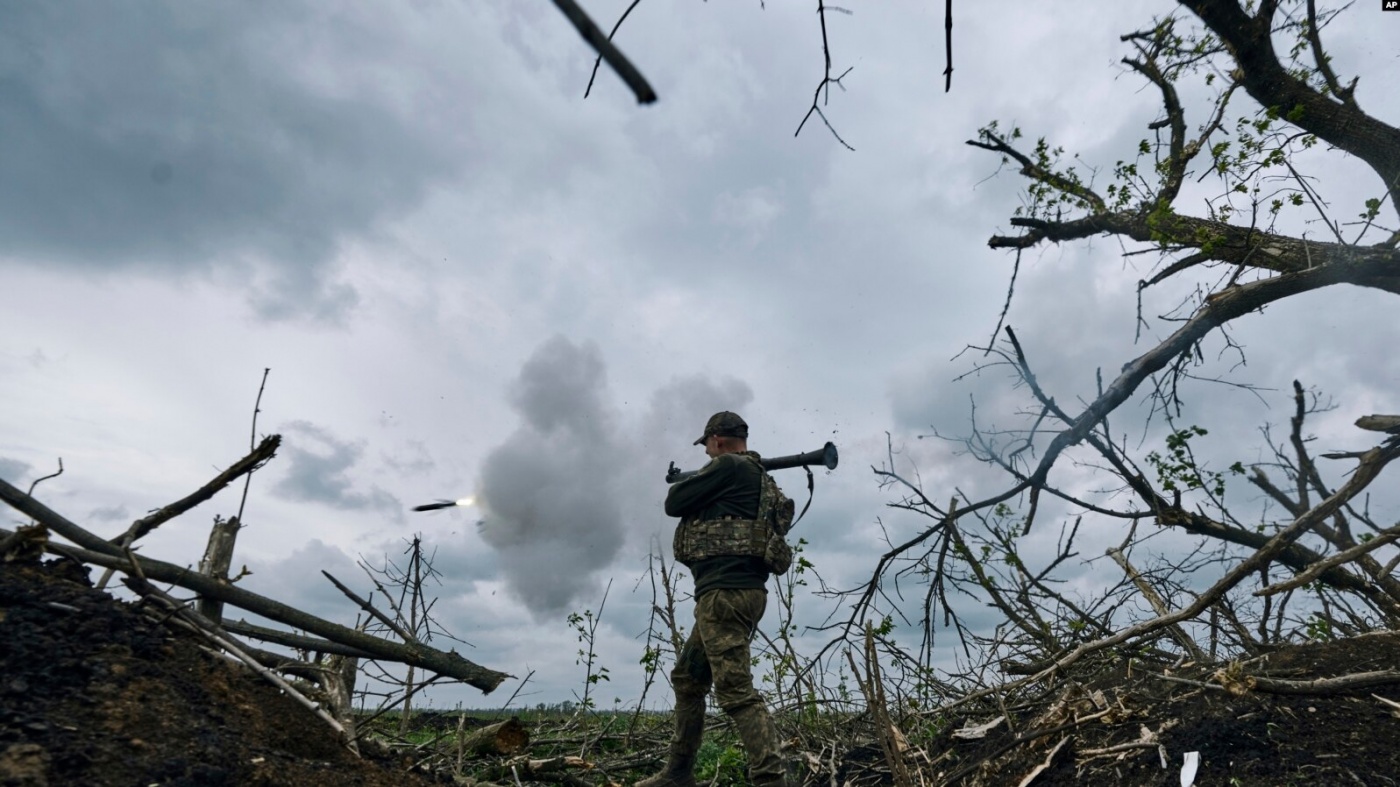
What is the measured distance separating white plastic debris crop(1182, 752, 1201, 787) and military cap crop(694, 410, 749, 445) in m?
3.46

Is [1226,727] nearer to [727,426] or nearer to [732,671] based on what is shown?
[732,671]

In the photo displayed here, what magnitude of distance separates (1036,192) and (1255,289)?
2.54 metres

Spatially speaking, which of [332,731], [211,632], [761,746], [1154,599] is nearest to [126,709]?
[211,632]

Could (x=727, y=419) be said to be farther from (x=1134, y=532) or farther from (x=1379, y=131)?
(x=1379, y=131)

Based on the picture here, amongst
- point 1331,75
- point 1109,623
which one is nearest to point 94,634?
point 1109,623

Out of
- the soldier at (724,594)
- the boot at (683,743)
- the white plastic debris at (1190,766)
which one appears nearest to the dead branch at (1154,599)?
the white plastic debris at (1190,766)

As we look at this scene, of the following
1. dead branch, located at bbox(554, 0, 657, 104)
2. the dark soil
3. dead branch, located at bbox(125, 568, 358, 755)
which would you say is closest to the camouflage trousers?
the dark soil

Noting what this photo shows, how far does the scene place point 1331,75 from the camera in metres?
7.41

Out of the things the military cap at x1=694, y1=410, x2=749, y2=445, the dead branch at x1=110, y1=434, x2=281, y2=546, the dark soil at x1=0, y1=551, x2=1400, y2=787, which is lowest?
the dark soil at x1=0, y1=551, x2=1400, y2=787

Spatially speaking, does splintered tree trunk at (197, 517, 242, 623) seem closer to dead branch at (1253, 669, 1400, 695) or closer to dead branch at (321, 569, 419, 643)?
dead branch at (321, 569, 419, 643)

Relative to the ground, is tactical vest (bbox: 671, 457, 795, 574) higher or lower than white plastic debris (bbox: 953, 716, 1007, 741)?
higher

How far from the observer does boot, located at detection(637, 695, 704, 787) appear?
6074mm

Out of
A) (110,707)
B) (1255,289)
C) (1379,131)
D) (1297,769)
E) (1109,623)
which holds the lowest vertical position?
(1297,769)

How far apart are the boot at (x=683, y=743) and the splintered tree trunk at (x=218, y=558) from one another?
340 cm
